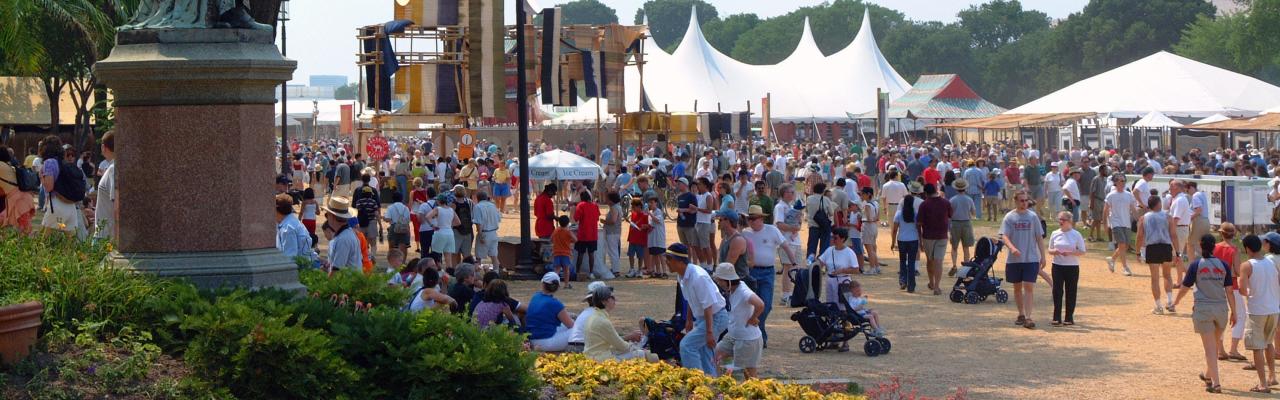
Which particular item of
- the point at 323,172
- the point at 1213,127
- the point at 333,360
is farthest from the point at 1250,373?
the point at 323,172

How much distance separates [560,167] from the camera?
26.7 metres

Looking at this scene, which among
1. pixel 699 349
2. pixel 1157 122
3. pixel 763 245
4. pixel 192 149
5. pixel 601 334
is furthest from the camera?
pixel 1157 122

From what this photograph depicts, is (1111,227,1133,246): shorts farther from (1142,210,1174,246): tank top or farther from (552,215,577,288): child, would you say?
(552,215,577,288): child

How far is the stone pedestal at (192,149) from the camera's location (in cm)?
780

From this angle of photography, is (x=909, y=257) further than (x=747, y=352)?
Yes

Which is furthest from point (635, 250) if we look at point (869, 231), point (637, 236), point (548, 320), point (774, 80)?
point (774, 80)

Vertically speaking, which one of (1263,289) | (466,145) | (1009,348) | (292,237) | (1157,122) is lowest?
(1009,348)

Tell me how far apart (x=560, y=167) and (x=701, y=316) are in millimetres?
15950

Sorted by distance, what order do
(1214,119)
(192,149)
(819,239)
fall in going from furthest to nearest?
1. (1214,119)
2. (819,239)
3. (192,149)

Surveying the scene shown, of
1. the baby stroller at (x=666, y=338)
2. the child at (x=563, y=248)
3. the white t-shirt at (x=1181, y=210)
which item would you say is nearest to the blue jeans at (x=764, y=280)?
the baby stroller at (x=666, y=338)

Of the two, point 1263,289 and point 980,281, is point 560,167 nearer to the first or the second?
point 980,281

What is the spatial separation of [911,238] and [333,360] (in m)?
12.6

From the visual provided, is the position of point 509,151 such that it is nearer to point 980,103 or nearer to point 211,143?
point 980,103

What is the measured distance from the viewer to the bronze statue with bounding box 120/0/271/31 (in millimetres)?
8047
